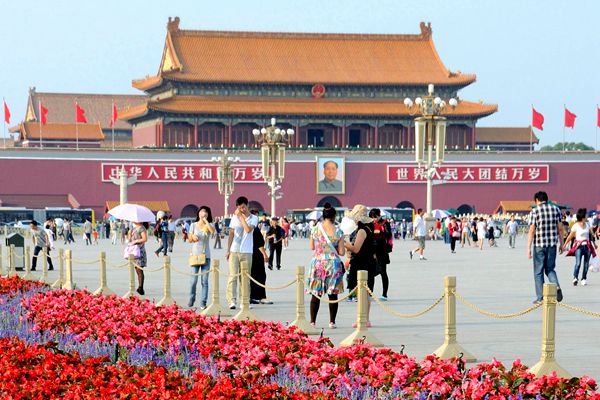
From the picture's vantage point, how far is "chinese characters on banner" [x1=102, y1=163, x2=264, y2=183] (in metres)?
48.6

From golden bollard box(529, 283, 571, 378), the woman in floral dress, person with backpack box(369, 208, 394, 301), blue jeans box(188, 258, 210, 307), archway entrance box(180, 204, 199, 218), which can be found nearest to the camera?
golden bollard box(529, 283, 571, 378)

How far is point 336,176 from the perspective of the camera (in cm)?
5034

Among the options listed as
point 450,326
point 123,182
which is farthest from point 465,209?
point 450,326

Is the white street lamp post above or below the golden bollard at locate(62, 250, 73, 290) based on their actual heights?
above

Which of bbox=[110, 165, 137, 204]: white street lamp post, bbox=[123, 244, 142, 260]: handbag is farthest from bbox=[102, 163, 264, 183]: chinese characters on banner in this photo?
bbox=[123, 244, 142, 260]: handbag

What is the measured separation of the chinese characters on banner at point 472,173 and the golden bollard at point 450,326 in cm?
4195

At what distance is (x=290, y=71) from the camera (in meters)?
51.8

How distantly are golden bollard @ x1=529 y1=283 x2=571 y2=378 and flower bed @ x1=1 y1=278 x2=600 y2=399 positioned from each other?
0.87 meters

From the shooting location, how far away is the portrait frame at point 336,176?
165 ft

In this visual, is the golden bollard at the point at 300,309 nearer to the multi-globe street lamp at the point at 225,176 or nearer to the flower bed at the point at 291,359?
the flower bed at the point at 291,359

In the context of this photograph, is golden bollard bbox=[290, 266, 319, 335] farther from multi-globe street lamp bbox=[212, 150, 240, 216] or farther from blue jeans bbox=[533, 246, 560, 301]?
multi-globe street lamp bbox=[212, 150, 240, 216]

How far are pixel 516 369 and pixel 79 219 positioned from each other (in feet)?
138

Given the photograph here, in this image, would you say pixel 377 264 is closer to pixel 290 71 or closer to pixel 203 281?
pixel 203 281

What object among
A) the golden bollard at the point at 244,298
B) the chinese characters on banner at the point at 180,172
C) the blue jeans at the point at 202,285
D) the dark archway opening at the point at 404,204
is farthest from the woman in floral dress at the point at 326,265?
the dark archway opening at the point at 404,204
